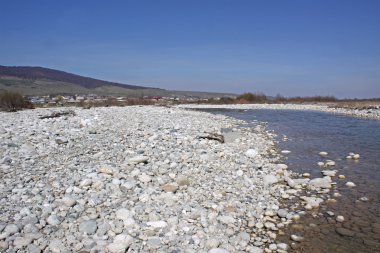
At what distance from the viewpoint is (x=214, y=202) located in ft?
17.9

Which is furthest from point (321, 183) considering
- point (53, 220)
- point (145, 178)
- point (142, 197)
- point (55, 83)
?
point (55, 83)

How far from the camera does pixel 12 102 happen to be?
25.6 m

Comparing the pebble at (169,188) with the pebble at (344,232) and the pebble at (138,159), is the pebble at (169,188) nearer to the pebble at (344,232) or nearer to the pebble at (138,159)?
the pebble at (138,159)

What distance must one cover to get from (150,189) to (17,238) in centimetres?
225

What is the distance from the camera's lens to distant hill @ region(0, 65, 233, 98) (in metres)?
79.4

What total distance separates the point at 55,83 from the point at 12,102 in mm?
70791

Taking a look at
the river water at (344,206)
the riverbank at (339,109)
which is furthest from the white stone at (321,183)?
the riverbank at (339,109)

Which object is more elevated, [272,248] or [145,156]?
[145,156]

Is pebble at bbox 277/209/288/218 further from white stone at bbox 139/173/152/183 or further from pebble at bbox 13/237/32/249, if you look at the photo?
pebble at bbox 13/237/32/249

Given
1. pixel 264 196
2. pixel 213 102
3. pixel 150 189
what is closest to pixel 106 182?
pixel 150 189

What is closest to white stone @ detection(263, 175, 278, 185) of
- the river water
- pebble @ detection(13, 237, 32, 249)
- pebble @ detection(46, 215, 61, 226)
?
the river water

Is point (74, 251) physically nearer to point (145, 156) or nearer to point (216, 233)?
point (216, 233)

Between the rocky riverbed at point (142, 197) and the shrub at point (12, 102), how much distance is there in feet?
60.2

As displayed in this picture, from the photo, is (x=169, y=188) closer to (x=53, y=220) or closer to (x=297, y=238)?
(x=53, y=220)
